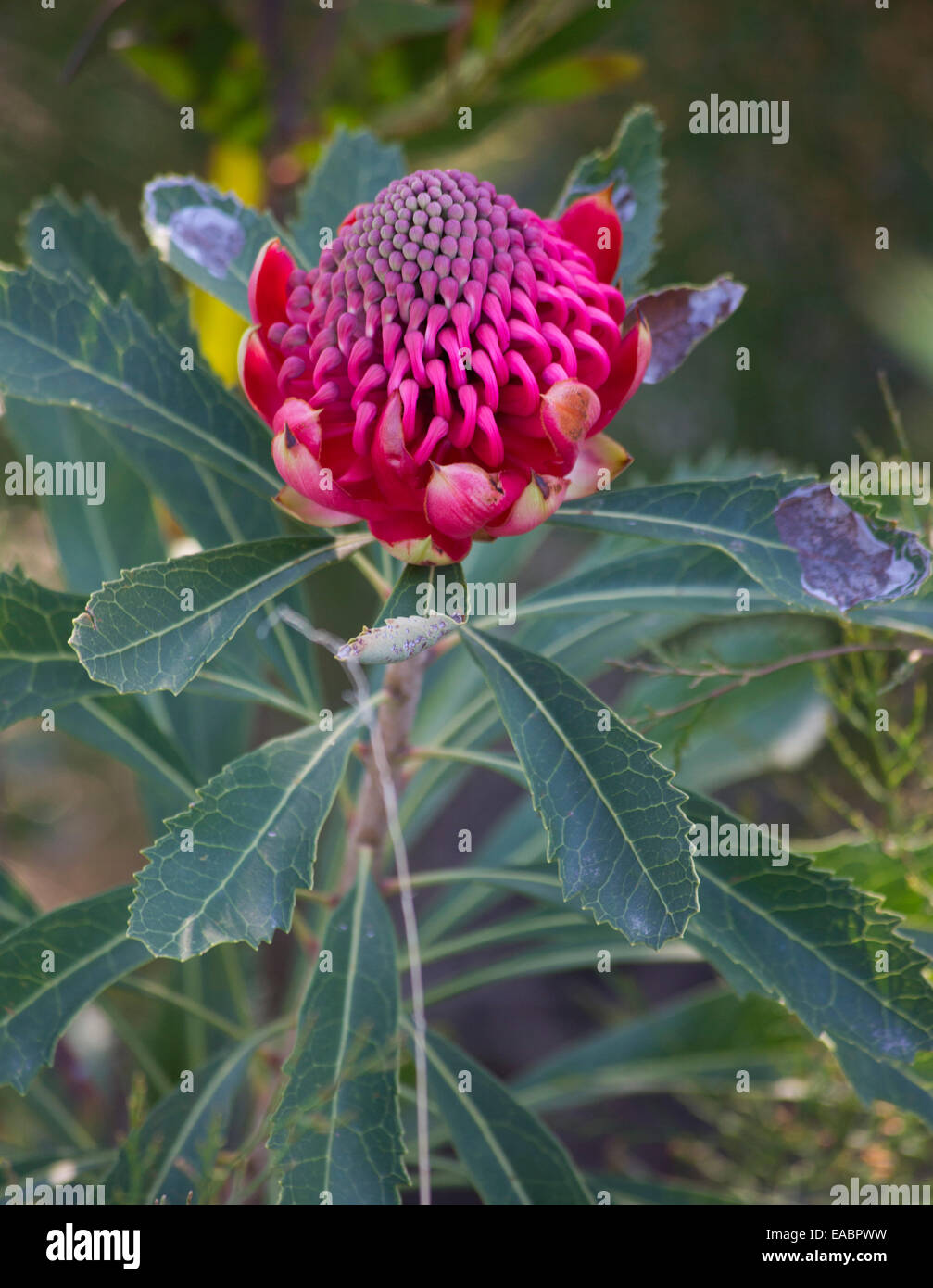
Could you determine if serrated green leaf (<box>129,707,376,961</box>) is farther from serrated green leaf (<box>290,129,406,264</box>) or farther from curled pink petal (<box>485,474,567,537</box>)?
serrated green leaf (<box>290,129,406,264</box>)

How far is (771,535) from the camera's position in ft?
3.21

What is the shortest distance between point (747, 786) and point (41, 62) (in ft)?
8.13

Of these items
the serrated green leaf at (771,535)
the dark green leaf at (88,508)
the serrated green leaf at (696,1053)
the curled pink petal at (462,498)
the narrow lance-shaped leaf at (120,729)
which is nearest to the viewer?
the curled pink petal at (462,498)

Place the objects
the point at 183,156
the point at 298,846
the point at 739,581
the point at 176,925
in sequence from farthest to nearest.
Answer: the point at 183,156 → the point at 739,581 → the point at 298,846 → the point at 176,925

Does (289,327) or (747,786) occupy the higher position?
(289,327)

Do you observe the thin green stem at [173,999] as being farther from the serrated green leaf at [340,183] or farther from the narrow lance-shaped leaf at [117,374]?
the serrated green leaf at [340,183]

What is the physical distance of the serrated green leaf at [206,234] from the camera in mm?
1143

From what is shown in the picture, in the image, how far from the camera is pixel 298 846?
0.94 meters

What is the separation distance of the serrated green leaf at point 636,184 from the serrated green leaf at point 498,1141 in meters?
0.95

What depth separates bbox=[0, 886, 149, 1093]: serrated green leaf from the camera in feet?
3.35

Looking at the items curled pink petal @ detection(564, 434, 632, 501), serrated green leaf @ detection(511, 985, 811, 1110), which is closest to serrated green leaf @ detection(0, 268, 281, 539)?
curled pink petal @ detection(564, 434, 632, 501)

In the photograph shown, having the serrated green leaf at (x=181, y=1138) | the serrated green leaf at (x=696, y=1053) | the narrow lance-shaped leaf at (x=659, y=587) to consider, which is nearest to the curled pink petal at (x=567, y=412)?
the narrow lance-shaped leaf at (x=659, y=587)
